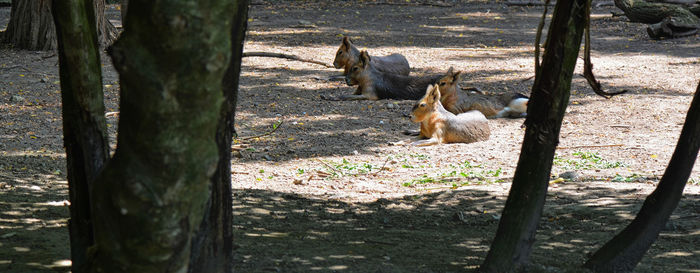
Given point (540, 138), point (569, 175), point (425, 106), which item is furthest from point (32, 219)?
point (425, 106)

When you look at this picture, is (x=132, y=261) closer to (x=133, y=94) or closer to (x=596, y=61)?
(x=133, y=94)

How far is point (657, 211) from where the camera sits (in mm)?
3623

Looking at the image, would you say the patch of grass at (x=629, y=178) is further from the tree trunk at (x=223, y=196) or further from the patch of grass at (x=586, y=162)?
the tree trunk at (x=223, y=196)

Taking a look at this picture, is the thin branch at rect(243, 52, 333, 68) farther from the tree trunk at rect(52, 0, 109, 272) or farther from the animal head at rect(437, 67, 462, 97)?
the tree trunk at rect(52, 0, 109, 272)

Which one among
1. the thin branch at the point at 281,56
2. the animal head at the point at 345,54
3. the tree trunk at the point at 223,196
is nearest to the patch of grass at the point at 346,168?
the tree trunk at the point at 223,196

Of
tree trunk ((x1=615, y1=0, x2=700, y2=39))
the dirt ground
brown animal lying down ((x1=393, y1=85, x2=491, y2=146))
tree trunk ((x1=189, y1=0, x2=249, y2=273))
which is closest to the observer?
tree trunk ((x1=189, y1=0, x2=249, y2=273))

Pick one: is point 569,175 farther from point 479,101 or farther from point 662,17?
point 662,17

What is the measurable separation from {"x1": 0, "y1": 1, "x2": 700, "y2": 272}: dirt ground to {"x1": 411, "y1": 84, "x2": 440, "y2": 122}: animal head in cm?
41

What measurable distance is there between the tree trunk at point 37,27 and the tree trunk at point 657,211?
33.6ft

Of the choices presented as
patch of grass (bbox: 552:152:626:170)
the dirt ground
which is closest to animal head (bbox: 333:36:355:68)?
the dirt ground

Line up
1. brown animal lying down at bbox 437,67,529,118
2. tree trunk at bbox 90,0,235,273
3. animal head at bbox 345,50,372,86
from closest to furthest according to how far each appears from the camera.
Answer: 1. tree trunk at bbox 90,0,235,273
2. brown animal lying down at bbox 437,67,529,118
3. animal head at bbox 345,50,372,86

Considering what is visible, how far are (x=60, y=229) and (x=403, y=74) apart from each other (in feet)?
25.9

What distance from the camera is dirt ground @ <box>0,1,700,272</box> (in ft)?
13.8

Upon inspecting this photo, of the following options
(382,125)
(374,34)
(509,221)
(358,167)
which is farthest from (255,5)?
(509,221)
